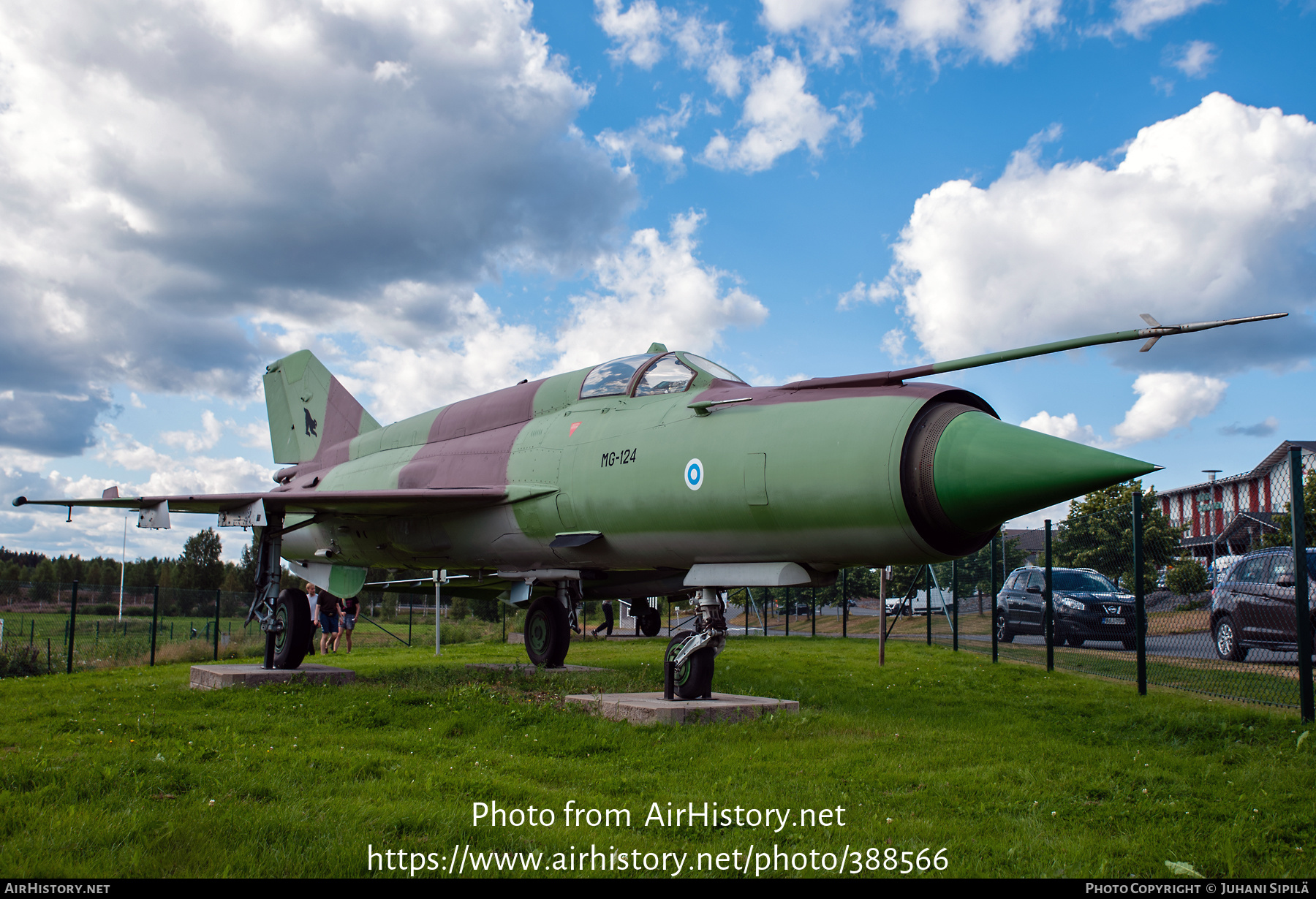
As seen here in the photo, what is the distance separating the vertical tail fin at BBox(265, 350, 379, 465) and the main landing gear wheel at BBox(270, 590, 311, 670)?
14.6ft

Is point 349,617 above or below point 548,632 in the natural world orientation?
below

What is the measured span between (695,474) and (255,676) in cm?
595

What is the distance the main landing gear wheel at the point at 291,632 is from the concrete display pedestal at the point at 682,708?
429cm

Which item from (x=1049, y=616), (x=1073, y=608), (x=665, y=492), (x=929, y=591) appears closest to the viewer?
(x=665, y=492)

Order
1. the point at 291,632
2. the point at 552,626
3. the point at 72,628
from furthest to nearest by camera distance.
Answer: the point at 72,628 → the point at 552,626 → the point at 291,632

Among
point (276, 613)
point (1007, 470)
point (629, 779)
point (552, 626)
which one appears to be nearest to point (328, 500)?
point (276, 613)

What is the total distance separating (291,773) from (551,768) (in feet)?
5.00

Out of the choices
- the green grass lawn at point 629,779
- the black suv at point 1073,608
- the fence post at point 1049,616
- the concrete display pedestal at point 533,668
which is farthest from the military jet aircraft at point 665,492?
the black suv at point 1073,608

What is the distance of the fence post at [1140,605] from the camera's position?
9086mm

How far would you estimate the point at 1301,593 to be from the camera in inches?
270

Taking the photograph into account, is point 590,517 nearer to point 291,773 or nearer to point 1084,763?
point 291,773

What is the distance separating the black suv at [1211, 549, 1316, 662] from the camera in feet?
24.8

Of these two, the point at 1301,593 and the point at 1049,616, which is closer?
the point at 1301,593

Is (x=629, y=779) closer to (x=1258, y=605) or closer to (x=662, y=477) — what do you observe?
(x=662, y=477)
